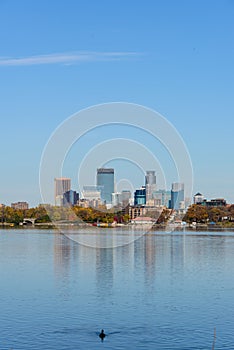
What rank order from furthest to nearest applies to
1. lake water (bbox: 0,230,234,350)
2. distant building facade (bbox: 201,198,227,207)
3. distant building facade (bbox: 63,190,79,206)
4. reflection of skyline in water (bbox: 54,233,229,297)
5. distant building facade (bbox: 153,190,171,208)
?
1. distant building facade (bbox: 201,198,227,207)
2. distant building facade (bbox: 153,190,171,208)
3. distant building facade (bbox: 63,190,79,206)
4. reflection of skyline in water (bbox: 54,233,229,297)
5. lake water (bbox: 0,230,234,350)

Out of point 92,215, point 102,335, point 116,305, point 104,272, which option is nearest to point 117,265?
point 104,272

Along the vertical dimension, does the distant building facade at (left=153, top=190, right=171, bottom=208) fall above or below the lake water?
above

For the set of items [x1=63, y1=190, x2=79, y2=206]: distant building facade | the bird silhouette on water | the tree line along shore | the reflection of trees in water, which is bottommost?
the bird silhouette on water

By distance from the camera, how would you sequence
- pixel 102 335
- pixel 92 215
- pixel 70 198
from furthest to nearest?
1. pixel 92 215
2. pixel 70 198
3. pixel 102 335

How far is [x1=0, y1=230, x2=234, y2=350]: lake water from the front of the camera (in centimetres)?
1838

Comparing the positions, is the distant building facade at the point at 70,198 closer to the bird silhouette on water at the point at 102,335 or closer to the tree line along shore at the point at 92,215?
the tree line along shore at the point at 92,215

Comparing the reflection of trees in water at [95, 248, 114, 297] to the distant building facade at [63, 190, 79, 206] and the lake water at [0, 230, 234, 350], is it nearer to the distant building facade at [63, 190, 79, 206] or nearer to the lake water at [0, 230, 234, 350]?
the lake water at [0, 230, 234, 350]

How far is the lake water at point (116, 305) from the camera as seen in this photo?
18.4 metres

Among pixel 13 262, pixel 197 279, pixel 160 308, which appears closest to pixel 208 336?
pixel 160 308

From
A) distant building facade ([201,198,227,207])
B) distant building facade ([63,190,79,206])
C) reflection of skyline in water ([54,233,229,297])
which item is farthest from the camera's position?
distant building facade ([201,198,227,207])

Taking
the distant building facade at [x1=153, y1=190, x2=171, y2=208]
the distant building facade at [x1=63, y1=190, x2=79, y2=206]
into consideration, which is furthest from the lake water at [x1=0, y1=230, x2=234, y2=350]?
the distant building facade at [x1=153, y1=190, x2=171, y2=208]

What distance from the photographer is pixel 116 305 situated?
22984 mm

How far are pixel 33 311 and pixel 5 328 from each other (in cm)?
233

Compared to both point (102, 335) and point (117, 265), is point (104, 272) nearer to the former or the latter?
point (117, 265)
